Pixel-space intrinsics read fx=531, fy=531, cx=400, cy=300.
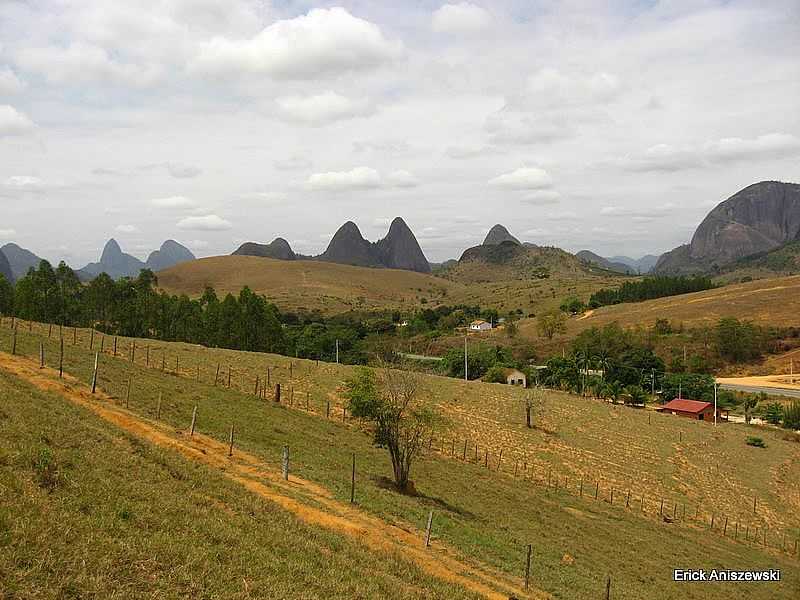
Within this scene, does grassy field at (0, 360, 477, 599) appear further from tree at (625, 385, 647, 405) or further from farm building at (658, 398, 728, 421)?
tree at (625, 385, 647, 405)

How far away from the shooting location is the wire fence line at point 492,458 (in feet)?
124

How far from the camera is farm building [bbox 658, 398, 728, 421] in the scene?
275 feet

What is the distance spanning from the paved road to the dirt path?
10826cm

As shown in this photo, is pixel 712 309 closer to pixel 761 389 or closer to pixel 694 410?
pixel 761 389

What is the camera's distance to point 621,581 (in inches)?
940

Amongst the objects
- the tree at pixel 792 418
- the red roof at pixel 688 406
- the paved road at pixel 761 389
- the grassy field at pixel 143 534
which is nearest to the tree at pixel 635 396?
the red roof at pixel 688 406

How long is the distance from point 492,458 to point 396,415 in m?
15.8

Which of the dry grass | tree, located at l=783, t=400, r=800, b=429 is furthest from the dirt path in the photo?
the dry grass

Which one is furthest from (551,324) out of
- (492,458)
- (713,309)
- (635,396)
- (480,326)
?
(492,458)

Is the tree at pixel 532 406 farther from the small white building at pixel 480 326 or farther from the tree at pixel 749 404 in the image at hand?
the small white building at pixel 480 326

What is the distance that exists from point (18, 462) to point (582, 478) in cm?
3899

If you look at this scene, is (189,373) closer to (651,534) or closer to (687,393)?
(651,534)

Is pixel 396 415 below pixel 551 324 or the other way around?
below

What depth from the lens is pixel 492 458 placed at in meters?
43.0
